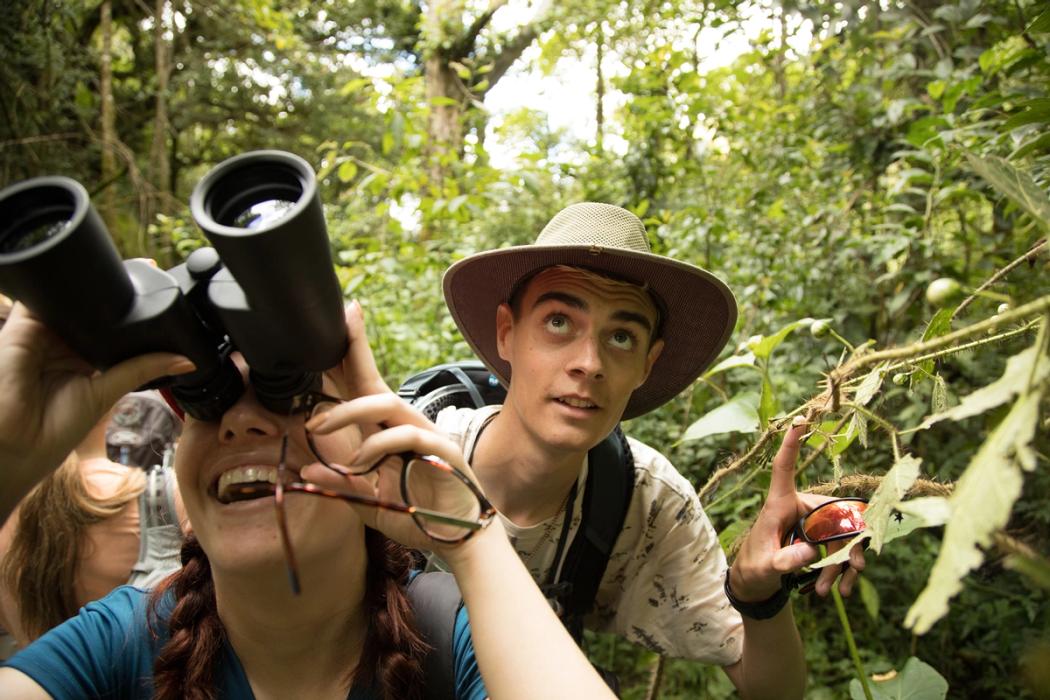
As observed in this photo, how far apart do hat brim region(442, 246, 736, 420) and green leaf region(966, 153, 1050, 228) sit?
109 centimetres

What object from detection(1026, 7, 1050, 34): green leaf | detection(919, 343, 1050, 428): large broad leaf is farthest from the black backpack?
detection(919, 343, 1050, 428): large broad leaf

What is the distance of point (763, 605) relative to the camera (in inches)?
63.8

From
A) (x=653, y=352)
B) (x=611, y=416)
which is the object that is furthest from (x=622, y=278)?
(x=611, y=416)

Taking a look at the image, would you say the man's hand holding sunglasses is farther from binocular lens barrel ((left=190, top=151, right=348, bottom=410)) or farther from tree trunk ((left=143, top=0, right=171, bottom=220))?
tree trunk ((left=143, top=0, right=171, bottom=220))

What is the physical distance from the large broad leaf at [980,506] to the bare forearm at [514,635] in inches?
22.7

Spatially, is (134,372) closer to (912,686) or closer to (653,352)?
(653,352)

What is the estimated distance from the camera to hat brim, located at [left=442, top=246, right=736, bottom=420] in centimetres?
192

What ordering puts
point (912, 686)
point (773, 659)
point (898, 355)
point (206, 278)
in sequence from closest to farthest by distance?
point (898, 355)
point (206, 278)
point (912, 686)
point (773, 659)

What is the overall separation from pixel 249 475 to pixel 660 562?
132 cm

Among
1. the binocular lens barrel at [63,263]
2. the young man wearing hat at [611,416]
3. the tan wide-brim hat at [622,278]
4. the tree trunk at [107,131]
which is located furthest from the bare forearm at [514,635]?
the tree trunk at [107,131]

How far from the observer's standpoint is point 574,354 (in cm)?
184

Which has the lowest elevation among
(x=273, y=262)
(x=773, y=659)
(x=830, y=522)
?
(x=773, y=659)

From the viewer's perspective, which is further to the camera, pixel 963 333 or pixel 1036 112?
pixel 1036 112

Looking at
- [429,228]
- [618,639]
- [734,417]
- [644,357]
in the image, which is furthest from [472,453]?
[429,228]
